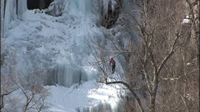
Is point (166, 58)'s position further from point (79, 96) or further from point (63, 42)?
point (63, 42)

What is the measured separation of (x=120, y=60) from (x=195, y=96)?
9368mm

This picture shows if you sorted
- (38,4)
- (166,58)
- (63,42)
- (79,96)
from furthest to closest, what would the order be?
(38,4)
(63,42)
(79,96)
(166,58)

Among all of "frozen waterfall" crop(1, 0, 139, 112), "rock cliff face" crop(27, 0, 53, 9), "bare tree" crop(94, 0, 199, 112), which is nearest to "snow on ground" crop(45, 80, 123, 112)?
"frozen waterfall" crop(1, 0, 139, 112)

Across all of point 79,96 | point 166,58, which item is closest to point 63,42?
point 79,96

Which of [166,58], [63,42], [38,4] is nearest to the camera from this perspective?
[166,58]

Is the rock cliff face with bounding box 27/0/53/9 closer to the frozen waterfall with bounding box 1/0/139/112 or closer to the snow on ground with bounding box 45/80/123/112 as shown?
the frozen waterfall with bounding box 1/0/139/112

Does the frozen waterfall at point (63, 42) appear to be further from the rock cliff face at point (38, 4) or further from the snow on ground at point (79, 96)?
the rock cliff face at point (38, 4)

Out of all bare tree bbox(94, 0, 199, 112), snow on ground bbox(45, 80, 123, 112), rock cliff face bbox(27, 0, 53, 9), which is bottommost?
snow on ground bbox(45, 80, 123, 112)

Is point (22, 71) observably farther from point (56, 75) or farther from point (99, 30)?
point (99, 30)

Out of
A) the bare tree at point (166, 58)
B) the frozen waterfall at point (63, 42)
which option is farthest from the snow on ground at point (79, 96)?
the bare tree at point (166, 58)

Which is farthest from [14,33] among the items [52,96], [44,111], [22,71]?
[44,111]

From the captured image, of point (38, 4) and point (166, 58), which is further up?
point (38, 4)

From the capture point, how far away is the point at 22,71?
17391 mm

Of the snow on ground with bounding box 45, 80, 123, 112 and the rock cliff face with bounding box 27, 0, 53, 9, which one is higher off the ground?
the rock cliff face with bounding box 27, 0, 53, 9
